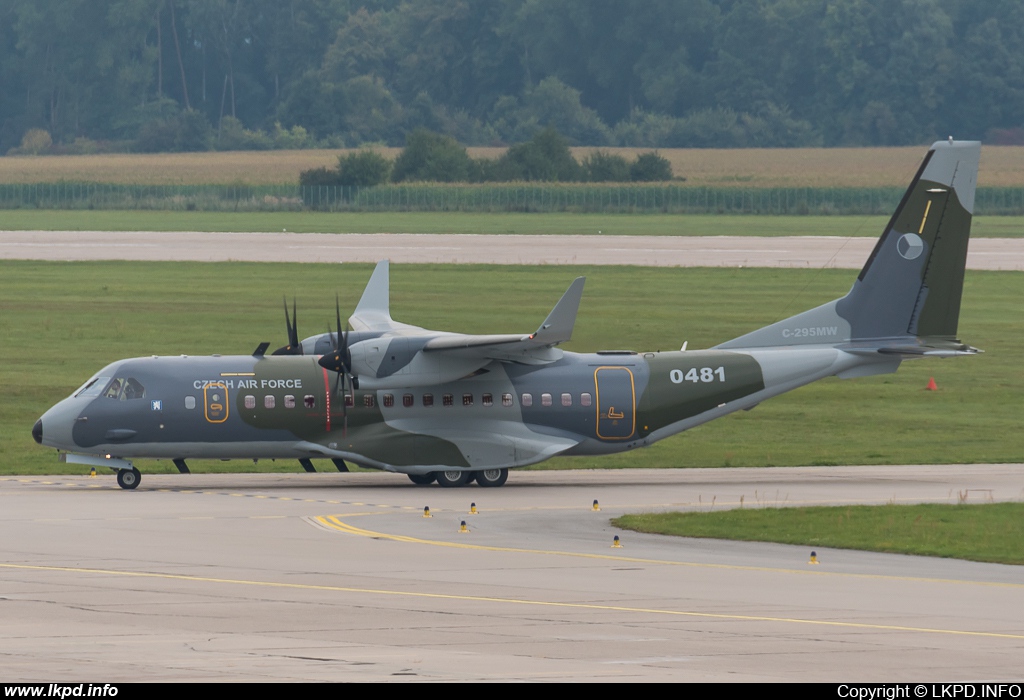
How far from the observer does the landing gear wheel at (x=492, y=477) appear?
33812 millimetres

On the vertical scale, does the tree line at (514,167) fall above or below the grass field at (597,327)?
above

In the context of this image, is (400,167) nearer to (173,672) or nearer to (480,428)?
(480,428)

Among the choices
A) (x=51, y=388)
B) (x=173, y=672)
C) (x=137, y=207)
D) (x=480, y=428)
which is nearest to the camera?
(x=173, y=672)

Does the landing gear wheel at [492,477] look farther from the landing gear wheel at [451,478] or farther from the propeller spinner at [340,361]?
the propeller spinner at [340,361]

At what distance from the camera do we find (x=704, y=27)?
169 meters

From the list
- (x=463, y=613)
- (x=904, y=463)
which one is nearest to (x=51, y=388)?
(x=904, y=463)

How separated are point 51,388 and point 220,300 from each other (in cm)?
2220

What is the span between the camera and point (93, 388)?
33.2 meters

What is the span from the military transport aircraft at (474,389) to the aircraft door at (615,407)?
0.10 feet

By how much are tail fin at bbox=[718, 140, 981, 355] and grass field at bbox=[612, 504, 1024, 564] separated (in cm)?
683

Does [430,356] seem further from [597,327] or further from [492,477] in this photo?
[597,327]

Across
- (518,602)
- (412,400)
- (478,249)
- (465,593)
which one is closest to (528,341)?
(412,400)

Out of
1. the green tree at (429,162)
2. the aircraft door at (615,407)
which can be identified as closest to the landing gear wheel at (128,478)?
the aircraft door at (615,407)

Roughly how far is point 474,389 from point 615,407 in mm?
3001
